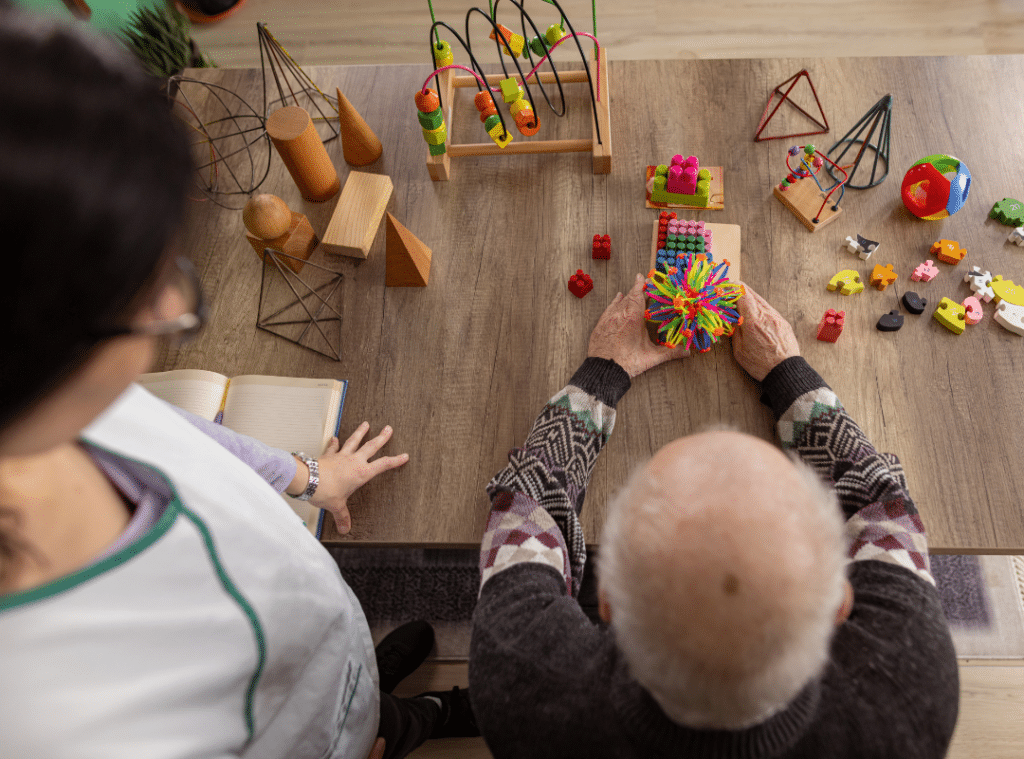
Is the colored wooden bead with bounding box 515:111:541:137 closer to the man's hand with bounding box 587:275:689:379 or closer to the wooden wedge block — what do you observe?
the wooden wedge block

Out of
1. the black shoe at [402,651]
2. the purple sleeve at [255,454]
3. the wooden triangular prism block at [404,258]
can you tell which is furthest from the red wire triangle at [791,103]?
the black shoe at [402,651]

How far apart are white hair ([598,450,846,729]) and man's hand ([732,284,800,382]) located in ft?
1.64

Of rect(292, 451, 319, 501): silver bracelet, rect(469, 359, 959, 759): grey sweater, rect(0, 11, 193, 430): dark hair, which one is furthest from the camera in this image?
rect(292, 451, 319, 501): silver bracelet

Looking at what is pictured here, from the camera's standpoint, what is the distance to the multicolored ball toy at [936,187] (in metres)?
1.16

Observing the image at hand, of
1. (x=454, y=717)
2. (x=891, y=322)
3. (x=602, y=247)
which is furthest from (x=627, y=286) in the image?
(x=454, y=717)

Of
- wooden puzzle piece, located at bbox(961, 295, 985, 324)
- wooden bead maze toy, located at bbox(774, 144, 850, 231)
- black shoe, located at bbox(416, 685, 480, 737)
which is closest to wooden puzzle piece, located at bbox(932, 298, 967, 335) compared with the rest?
wooden puzzle piece, located at bbox(961, 295, 985, 324)

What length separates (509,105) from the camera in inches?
52.5

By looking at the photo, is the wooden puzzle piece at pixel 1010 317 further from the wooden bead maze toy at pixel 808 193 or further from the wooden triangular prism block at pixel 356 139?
the wooden triangular prism block at pixel 356 139

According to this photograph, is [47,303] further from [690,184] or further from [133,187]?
[690,184]

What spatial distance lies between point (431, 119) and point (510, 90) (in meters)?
0.17

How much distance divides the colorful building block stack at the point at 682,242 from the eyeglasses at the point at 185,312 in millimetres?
878

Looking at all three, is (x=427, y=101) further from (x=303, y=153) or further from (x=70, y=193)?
(x=70, y=193)

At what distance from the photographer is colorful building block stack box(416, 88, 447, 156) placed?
1185mm

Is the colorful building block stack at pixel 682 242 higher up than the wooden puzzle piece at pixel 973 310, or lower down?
higher up
